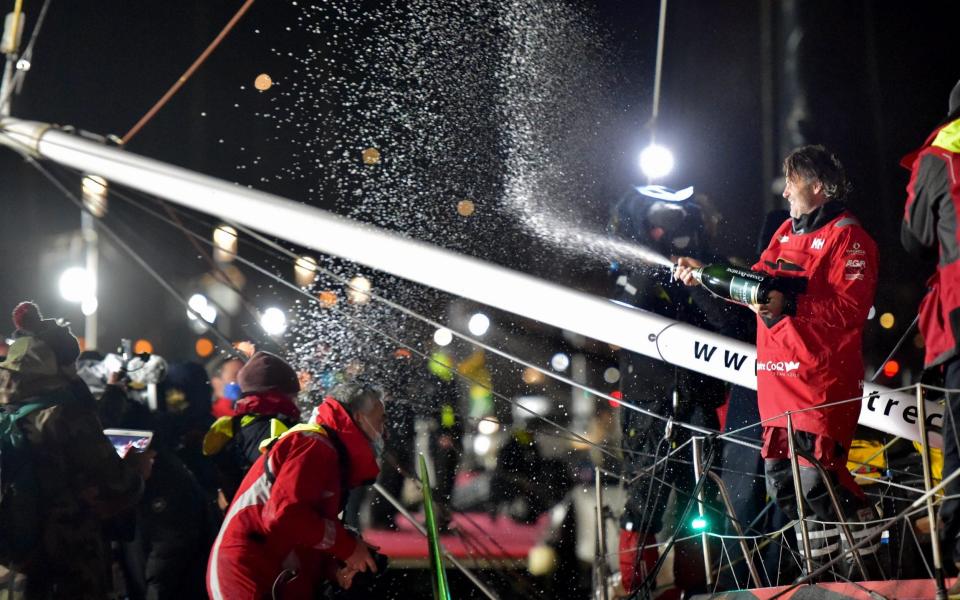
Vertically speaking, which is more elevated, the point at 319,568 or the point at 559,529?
the point at 319,568

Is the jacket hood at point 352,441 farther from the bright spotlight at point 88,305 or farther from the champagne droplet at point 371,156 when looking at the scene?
the bright spotlight at point 88,305

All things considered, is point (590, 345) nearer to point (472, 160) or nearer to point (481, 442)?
point (481, 442)

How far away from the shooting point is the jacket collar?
445cm

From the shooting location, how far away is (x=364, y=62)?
8.97 m

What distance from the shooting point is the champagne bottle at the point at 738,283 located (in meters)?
4.27

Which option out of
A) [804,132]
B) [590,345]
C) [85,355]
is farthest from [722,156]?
[85,355]

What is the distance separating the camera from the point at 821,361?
4.30m

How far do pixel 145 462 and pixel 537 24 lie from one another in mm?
5731

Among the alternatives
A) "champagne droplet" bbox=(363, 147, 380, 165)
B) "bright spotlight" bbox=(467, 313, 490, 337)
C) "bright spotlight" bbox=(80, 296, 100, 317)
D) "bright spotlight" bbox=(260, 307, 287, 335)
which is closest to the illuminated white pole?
"bright spotlight" bbox=(260, 307, 287, 335)

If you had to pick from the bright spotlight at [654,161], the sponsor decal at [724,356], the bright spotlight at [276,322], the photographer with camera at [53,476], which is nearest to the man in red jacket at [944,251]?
the sponsor decal at [724,356]

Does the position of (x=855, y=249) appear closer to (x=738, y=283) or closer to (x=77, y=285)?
(x=738, y=283)

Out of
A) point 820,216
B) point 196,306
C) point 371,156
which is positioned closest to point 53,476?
point 820,216

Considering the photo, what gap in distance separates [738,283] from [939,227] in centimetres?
93

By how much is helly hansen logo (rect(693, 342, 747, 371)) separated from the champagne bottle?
1017 millimetres
